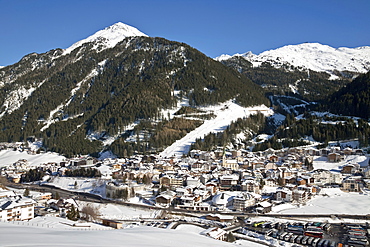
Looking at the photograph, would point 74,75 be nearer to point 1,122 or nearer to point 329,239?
point 1,122

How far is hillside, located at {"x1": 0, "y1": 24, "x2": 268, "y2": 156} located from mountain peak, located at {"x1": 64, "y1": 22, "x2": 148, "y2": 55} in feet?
10.8

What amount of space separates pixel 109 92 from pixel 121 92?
8.58m

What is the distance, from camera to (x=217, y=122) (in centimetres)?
9212

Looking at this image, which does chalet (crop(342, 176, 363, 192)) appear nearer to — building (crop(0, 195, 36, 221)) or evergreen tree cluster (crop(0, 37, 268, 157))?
building (crop(0, 195, 36, 221))

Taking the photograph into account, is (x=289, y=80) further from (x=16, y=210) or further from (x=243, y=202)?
(x=16, y=210)

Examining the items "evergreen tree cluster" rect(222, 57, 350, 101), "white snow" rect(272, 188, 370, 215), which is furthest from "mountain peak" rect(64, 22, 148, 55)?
"white snow" rect(272, 188, 370, 215)

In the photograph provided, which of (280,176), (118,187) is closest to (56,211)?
(118,187)

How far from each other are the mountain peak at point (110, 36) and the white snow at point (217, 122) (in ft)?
235

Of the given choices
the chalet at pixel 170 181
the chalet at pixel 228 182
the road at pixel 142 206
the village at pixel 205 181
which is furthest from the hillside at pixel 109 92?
the chalet at pixel 228 182

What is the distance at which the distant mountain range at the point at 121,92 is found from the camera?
89.0m

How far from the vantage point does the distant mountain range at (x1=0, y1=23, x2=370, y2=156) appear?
292ft

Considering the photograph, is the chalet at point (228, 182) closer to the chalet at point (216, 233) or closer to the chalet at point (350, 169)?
the chalet at point (350, 169)

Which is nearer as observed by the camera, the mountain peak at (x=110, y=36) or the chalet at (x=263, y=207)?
the chalet at (x=263, y=207)

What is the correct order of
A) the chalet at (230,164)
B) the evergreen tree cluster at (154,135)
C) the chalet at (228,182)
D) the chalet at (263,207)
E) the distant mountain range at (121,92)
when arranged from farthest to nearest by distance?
the distant mountain range at (121,92), the evergreen tree cluster at (154,135), the chalet at (230,164), the chalet at (228,182), the chalet at (263,207)
